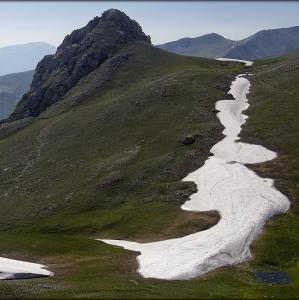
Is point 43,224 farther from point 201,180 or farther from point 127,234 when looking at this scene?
point 201,180

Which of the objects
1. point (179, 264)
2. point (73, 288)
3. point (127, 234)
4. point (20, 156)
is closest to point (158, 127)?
point (20, 156)

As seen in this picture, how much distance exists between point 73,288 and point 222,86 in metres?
130

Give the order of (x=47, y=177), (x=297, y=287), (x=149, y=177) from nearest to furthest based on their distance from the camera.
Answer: (x=297, y=287), (x=149, y=177), (x=47, y=177)

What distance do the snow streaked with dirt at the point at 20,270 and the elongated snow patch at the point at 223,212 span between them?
11.9 m

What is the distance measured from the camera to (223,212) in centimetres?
7706

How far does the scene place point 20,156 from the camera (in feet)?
450

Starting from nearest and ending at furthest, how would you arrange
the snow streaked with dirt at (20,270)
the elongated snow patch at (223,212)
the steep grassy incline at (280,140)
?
the snow streaked with dirt at (20,270) < the elongated snow patch at (223,212) < the steep grassy incline at (280,140)

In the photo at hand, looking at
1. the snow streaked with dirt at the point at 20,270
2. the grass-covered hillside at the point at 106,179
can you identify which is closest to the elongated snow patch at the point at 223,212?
the grass-covered hillside at the point at 106,179

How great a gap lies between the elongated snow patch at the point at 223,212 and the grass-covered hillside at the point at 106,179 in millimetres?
2779

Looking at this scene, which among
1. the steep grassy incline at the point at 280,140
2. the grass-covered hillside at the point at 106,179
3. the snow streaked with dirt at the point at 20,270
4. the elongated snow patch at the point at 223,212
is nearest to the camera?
the snow streaked with dirt at the point at 20,270

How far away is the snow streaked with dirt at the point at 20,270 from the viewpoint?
50094mm

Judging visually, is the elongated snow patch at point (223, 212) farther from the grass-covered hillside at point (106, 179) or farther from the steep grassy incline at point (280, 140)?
the grass-covered hillside at point (106, 179)

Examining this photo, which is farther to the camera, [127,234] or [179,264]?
[127,234]

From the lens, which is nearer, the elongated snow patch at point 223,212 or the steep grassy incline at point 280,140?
the elongated snow patch at point 223,212
